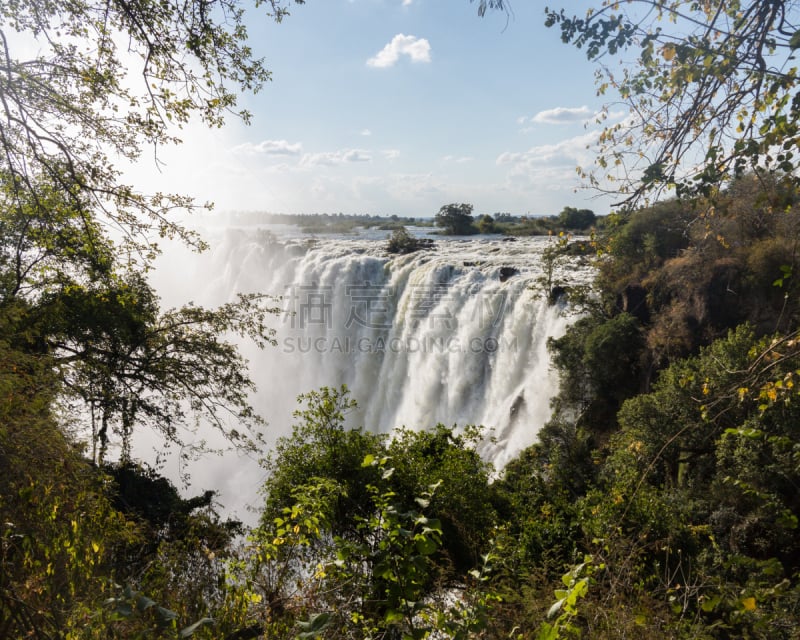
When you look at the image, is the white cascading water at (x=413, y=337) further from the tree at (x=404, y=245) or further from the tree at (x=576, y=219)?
the tree at (x=576, y=219)

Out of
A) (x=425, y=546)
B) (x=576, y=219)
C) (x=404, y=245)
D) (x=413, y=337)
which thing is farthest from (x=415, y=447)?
(x=576, y=219)

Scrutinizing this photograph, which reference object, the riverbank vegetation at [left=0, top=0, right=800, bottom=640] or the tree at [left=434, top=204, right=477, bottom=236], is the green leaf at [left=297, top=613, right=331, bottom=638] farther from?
the tree at [left=434, top=204, right=477, bottom=236]

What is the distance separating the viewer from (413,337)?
2055 cm

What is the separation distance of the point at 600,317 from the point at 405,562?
50.2ft

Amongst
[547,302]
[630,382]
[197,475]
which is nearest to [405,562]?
[630,382]

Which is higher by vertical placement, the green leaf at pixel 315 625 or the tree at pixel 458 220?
the tree at pixel 458 220

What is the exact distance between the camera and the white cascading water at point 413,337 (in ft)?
55.6

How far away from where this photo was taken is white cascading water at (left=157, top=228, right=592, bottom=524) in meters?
16.9

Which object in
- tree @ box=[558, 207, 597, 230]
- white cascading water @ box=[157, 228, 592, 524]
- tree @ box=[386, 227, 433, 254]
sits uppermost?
tree @ box=[558, 207, 597, 230]

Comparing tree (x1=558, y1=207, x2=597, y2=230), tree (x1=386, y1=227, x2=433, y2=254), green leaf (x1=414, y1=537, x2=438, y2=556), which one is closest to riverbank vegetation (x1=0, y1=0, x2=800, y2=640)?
green leaf (x1=414, y1=537, x2=438, y2=556)

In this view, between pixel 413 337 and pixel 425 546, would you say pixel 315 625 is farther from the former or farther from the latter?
pixel 413 337

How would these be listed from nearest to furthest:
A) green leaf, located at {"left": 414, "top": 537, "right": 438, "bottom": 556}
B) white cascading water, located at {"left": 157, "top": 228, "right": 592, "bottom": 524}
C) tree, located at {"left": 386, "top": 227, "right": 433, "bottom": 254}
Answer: green leaf, located at {"left": 414, "top": 537, "right": 438, "bottom": 556} < white cascading water, located at {"left": 157, "top": 228, "right": 592, "bottom": 524} < tree, located at {"left": 386, "top": 227, "right": 433, "bottom": 254}

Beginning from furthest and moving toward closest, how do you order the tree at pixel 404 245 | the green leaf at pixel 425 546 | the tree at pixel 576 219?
the tree at pixel 576 219 → the tree at pixel 404 245 → the green leaf at pixel 425 546

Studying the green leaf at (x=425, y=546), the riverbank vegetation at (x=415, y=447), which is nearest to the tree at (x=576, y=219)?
the riverbank vegetation at (x=415, y=447)
